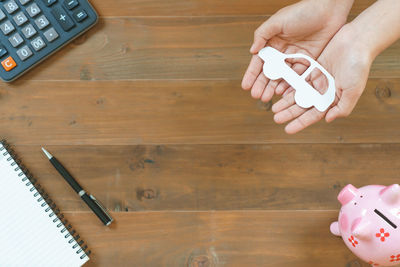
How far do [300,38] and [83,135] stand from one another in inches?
16.0

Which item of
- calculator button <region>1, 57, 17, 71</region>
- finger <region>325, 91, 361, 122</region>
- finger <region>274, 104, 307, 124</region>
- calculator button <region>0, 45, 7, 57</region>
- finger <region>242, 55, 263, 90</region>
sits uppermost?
calculator button <region>0, 45, 7, 57</region>

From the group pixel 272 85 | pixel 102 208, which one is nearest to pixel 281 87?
pixel 272 85

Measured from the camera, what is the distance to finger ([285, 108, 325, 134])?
1.73ft

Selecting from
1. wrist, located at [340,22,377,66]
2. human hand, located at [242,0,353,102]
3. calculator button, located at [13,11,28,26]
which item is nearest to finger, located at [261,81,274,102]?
human hand, located at [242,0,353,102]

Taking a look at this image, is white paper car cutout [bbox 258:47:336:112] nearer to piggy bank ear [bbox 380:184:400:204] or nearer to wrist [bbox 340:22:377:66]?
wrist [bbox 340:22:377:66]

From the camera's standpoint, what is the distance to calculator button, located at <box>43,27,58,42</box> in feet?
1.87

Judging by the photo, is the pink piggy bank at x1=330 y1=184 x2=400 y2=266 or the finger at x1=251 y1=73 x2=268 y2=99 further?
the finger at x1=251 y1=73 x2=268 y2=99

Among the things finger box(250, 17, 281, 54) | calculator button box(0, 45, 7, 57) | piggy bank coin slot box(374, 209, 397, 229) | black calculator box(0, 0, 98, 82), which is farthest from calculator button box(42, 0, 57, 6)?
piggy bank coin slot box(374, 209, 397, 229)

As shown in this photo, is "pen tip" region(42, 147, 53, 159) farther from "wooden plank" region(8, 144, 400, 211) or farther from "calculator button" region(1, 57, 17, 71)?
"calculator button" region(1, 57, 17, 71)

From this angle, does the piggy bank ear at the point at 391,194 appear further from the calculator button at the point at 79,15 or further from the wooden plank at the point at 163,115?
the calculator button at the point at 79,15

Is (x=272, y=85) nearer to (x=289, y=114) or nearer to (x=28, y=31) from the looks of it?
(x=289, y=114)

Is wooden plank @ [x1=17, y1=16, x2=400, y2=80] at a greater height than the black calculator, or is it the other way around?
the black calculator

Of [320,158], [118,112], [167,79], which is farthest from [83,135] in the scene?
[320,158]

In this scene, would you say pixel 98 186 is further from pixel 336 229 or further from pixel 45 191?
pixel 336 229
